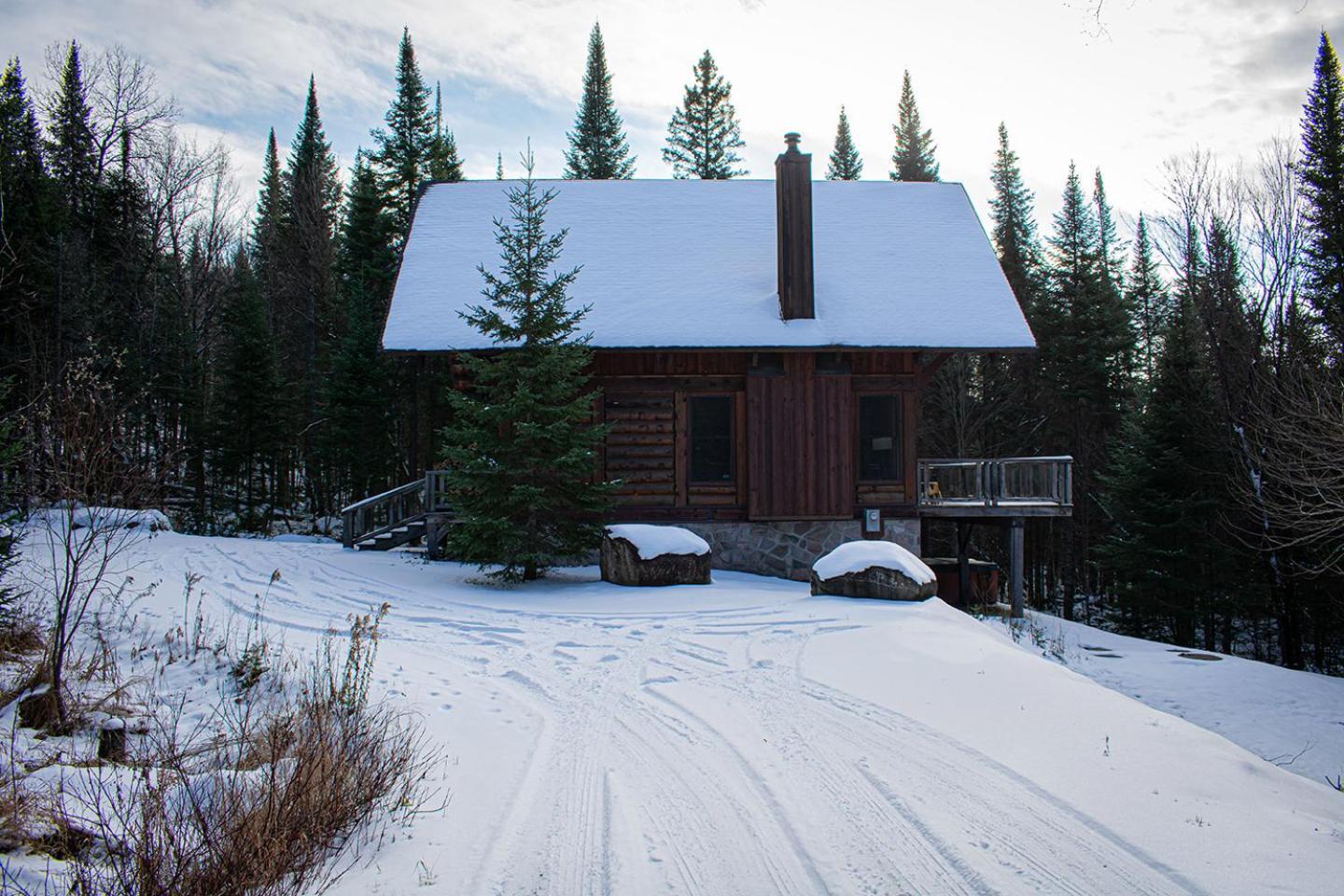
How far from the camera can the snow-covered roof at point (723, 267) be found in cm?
1533

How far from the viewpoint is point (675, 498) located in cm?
1573

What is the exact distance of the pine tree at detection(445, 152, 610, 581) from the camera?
41.0ft

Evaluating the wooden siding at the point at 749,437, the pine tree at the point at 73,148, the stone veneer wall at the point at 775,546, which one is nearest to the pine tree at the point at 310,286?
the pine tree at the point at 73,148

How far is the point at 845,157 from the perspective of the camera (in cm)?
3897

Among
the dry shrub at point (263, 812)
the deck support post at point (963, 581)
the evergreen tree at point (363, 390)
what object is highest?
the evergreen tree at point (363, 390)

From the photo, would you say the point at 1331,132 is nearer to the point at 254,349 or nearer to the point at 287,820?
the point at 287,820

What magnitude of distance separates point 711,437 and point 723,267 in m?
3.89

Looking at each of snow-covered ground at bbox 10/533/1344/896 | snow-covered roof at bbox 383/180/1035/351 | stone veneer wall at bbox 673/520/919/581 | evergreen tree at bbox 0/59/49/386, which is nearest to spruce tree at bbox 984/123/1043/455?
snow-covered roof at bbox 383/180/1035/351

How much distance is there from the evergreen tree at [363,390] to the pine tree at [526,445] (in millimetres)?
12961

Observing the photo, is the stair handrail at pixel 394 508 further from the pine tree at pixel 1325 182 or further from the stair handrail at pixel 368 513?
the pine tree at pixel 1325 182

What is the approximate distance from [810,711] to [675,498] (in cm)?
978

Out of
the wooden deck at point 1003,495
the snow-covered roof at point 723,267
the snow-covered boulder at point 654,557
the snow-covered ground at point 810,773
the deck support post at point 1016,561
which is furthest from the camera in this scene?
the deck support post at point 1016,561

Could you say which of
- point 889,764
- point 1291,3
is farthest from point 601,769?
point 1291,3

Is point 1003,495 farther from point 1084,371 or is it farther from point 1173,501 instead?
point 1084,371
